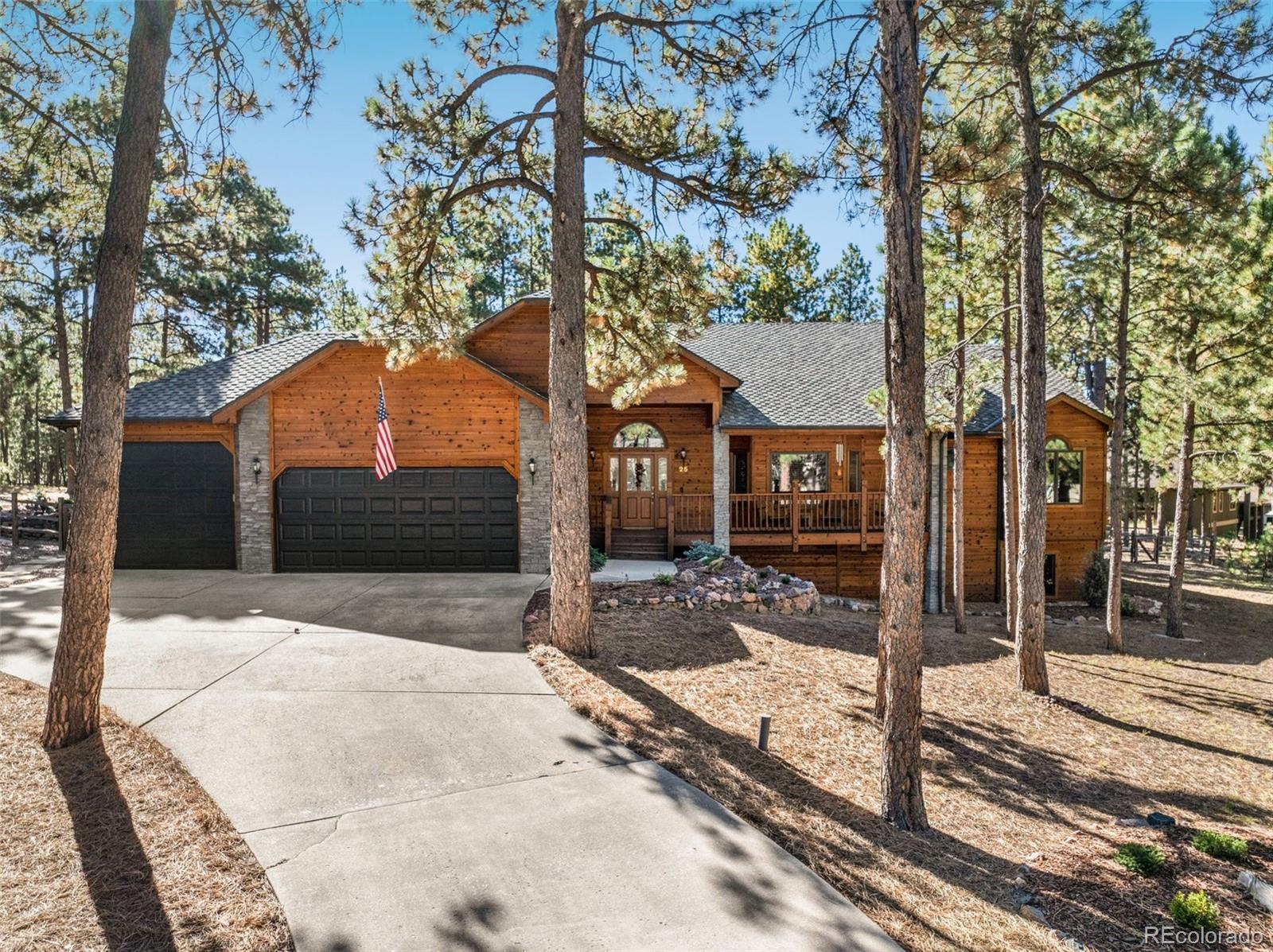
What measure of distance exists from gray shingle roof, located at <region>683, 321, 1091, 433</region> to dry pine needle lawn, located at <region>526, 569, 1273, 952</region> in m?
5.69

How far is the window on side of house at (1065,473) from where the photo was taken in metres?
16.6

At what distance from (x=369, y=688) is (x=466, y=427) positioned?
23.5ft

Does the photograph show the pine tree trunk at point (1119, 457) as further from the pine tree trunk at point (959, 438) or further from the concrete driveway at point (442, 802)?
the concrete driveway at point (442, 802)

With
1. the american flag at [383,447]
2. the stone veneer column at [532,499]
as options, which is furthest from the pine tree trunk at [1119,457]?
the american flag at [383,447]

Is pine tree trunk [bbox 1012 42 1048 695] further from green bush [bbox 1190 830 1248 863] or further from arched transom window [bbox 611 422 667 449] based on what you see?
arched transom window [bbox 611 422 667 449]

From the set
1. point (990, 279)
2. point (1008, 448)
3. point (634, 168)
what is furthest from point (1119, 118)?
point (634, 168)

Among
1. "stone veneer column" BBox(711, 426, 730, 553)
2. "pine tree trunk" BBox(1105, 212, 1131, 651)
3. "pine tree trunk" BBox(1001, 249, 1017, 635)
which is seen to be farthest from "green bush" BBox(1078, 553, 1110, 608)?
"stone veneer column" BBox(711, 426, 730, 553)

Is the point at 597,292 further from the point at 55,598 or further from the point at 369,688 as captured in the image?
the point at 55,598

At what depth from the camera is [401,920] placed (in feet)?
10.5

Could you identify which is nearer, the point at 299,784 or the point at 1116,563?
the point at 299,784

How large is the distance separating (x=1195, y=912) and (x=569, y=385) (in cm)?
626

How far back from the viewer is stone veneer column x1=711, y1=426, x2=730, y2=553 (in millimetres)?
14500

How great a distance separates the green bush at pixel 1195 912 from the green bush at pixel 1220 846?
1023 millimetres

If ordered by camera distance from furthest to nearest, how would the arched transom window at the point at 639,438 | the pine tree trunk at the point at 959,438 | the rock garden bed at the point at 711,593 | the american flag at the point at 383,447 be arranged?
1. the arched transom window at the point at 639,438
2. the pine tree trunk at the point at 959,438
3. the american flag at the point at 383,447
4. the rock garden bed at the point at 711,593
